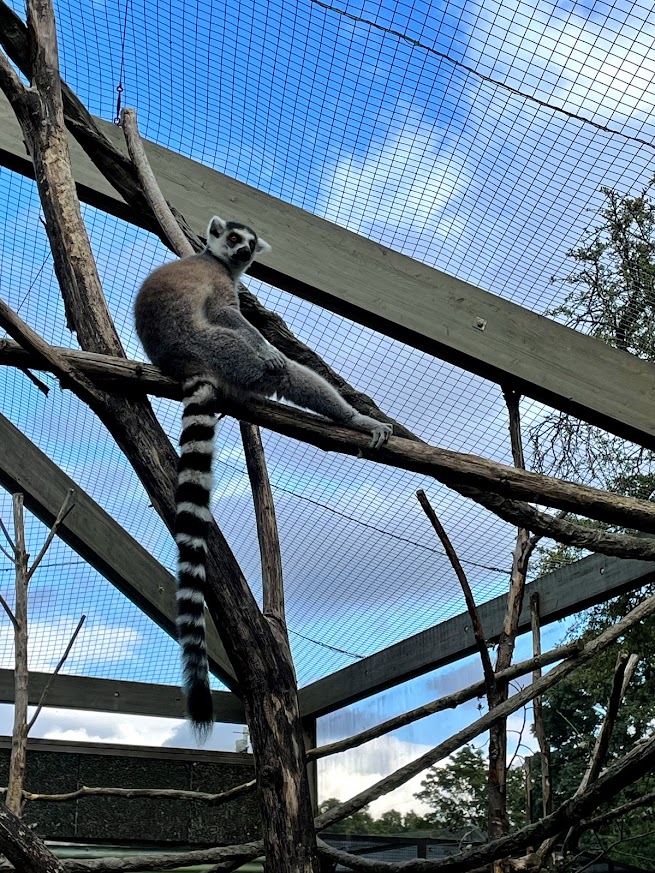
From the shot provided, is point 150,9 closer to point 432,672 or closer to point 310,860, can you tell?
point 310,860

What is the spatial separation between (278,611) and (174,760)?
12.4 feet

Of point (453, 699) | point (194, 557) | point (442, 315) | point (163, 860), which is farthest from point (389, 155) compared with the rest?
point (163, 860)

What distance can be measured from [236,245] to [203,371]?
0.84 meters

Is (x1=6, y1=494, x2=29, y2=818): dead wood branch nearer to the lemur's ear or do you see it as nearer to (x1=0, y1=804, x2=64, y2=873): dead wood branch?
the lemur's ear

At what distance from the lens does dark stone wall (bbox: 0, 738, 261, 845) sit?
5656 mm

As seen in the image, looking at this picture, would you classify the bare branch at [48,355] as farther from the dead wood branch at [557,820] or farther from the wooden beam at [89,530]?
the wooden beam at [89,530]

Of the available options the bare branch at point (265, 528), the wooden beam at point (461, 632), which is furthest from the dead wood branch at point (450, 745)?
the wooden beam at point (461, 632)

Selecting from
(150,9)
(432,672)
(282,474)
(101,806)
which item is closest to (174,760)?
(101,806)

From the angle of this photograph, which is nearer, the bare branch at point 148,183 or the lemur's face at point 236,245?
the bare branch at point 148,183

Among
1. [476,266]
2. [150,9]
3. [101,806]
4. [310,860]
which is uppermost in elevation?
[150,9]

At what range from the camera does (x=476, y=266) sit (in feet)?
13.0

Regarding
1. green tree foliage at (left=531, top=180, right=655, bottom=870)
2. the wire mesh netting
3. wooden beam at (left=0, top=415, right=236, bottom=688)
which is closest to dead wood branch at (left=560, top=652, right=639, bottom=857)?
green tree foliage at (left=531, top=180, right=655, bottom=870)

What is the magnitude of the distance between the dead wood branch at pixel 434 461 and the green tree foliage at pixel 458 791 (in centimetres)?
311

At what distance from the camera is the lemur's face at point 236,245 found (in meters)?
3.69
